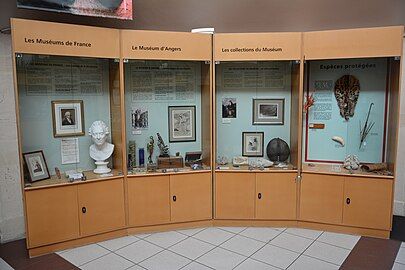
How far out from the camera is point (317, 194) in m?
4.40

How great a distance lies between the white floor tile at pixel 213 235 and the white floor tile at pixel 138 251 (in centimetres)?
59

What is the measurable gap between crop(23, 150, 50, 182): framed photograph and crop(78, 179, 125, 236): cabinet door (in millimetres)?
472

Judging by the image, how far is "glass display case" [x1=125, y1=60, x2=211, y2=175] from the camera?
4.52 m

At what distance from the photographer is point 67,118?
4.24 meters

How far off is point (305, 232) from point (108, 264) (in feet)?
8.16

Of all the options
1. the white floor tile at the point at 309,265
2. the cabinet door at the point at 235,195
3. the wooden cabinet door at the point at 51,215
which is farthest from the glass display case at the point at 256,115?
the wooden cabinet door at the point at 51,215

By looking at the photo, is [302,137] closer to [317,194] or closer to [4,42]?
[317,194]

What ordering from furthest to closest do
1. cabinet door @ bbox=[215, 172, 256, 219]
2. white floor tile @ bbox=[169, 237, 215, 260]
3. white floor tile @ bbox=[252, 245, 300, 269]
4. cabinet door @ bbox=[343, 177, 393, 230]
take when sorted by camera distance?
cabinet door @ bbox=[215, 172, 256, 219]
cabinet door @ bbox=[343, 177, 393, 230]
white floor tile @ bbox=[169, 237, 215, 260]
white floor tile @ bbox=[252, 245, 300, 269]

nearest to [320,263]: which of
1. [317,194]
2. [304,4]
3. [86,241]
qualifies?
[317,194]

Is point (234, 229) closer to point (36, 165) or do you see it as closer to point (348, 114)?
point (348, 114)

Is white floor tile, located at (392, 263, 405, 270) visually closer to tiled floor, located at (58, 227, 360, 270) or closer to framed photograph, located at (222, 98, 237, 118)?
tiled floor, located at (58, 227, 360, 270)

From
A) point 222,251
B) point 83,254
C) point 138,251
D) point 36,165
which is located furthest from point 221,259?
point 36,165

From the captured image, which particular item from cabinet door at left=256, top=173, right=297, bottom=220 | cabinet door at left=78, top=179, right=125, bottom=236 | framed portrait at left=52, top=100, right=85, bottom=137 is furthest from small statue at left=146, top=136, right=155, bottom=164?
cabinet door at left=256, top=173, right=297, bottom=220

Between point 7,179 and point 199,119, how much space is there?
8.51 feet
